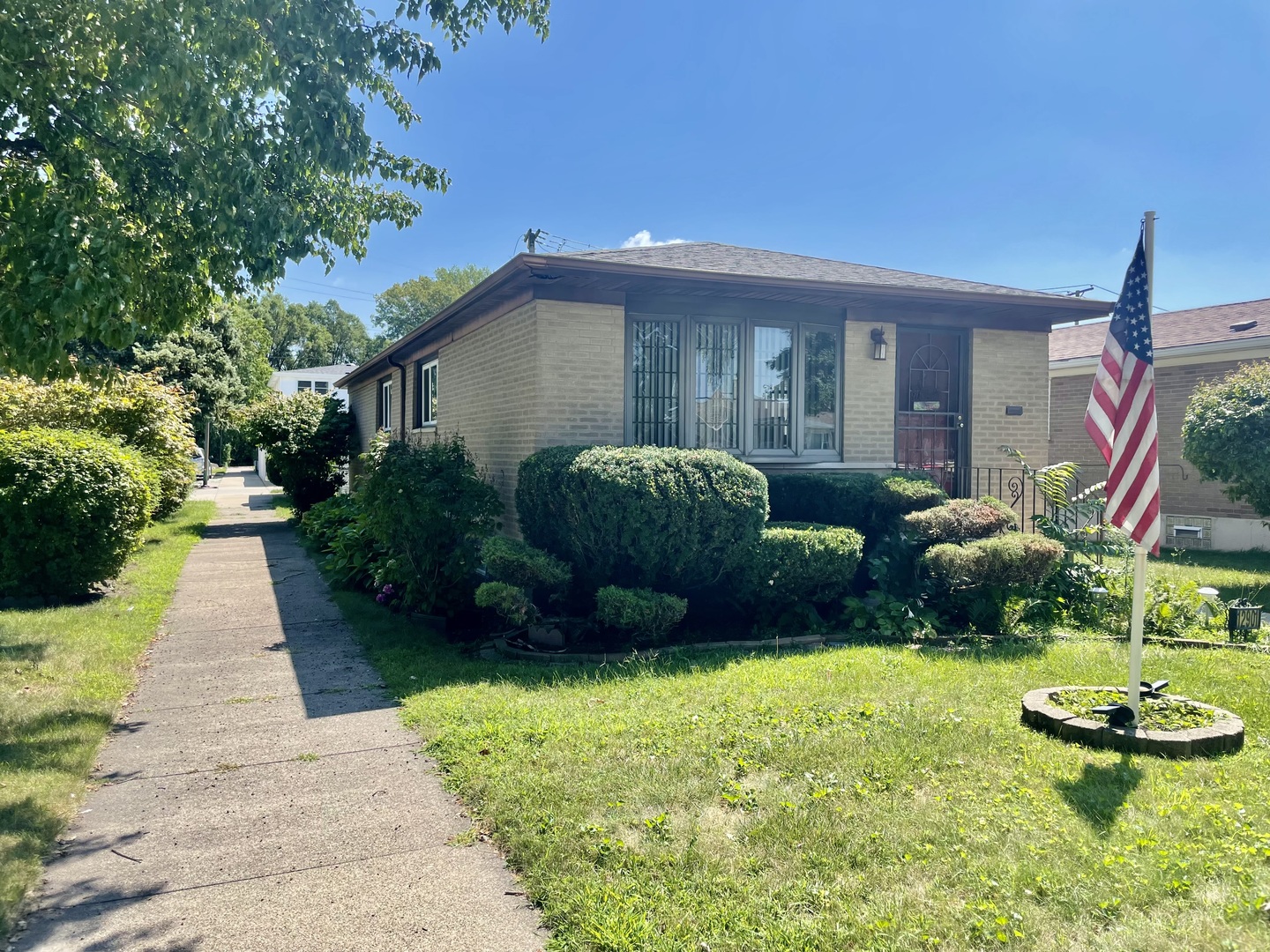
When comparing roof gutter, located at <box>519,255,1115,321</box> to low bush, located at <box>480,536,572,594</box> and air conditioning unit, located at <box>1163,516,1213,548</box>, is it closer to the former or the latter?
low bush, located at <box>480,536,572,594</box>

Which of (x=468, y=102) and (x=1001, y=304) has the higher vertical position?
(x=468, y=102)

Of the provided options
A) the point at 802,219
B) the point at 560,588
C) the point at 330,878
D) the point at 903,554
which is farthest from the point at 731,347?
the point at 802,219

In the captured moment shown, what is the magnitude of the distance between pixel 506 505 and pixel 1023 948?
7281mm

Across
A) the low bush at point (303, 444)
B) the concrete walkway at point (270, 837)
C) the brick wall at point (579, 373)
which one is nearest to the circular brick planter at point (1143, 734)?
the concrete walkway at point (270, 837)

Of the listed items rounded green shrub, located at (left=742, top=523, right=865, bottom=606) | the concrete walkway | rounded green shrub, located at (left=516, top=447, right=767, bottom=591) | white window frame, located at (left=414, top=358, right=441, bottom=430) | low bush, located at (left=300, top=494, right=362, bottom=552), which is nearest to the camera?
the concrete walkway

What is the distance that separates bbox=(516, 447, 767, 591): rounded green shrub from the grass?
141 inches

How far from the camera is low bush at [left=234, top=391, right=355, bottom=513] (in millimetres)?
19062

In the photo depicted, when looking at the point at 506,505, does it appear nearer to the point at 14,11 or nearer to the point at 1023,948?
the point at 14,11

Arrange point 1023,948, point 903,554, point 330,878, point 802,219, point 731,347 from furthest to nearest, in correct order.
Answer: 1. point 802,219
2. point 731,347
3. point 903,554
4. point 330,878
5. point 1023,948

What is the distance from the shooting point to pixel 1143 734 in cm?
446

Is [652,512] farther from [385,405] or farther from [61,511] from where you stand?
[385,405]

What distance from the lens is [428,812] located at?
3957 millimetres

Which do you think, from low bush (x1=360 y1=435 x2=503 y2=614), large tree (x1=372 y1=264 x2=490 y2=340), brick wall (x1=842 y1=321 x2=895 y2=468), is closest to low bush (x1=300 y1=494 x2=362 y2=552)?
low bush (x1=360 y1=435 x2=503 y2=614)

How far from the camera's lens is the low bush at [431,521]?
7840 mm
